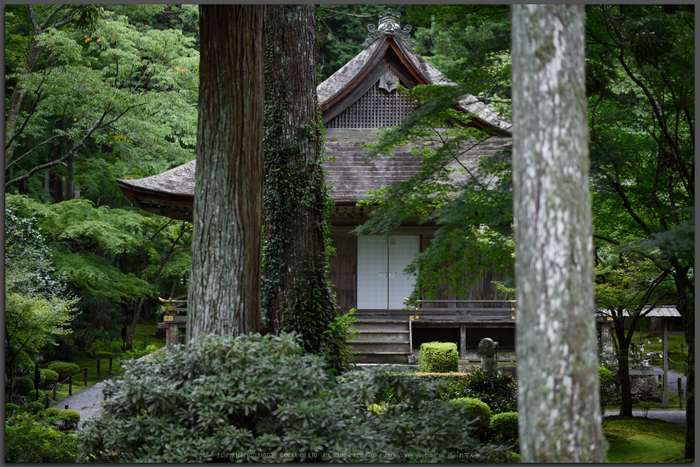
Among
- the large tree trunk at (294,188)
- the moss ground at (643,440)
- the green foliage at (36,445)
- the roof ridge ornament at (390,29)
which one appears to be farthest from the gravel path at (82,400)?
the roof ridge ornament at (390,29)

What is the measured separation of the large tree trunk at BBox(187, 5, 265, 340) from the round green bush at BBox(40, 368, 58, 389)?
9966 mm

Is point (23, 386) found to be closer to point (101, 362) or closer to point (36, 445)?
point (101, 362)

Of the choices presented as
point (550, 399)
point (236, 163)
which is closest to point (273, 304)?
point (236, 163)

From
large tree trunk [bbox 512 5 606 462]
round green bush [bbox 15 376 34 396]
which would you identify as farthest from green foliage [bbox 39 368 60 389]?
large tree trunk [bbox 512 5 606 462]

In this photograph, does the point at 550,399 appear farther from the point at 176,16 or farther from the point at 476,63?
the point at 176,16

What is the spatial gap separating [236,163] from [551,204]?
11.1ft

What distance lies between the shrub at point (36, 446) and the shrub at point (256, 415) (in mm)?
1512

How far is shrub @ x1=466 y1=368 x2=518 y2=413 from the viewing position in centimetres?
789

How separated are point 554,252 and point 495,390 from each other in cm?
582

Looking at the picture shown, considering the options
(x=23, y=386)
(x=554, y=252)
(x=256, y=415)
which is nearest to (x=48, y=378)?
(x=23, y=386)

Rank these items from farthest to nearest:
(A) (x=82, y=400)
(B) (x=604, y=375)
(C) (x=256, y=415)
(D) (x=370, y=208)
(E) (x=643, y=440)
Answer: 1. (D) (x=370, y=208)
2. (A) (x=82, y=400)
3. (B) (x=604, y=375)
4. (E) (x=643, y=440)
5. (C) (x=256, y=415)

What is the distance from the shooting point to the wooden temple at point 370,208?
13.2 m

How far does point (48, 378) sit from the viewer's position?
13508 millimetres

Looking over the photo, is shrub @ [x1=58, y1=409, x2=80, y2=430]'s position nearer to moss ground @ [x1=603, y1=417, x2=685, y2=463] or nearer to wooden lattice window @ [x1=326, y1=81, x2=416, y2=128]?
moss ground @ [x1=603, y1=417, x2=685, y2=463]
